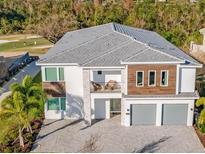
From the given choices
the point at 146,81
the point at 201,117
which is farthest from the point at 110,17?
the point at 201,117

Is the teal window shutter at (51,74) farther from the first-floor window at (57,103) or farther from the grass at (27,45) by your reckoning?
the grass at (27,45)

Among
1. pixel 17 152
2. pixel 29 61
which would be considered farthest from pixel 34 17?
pixel 17 152

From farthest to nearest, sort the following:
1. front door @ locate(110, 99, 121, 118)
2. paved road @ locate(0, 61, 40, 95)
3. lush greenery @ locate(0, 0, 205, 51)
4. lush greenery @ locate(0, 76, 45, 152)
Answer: lush greenery @ locate(0, 0, 205, 51) < paved road @ locate(0, 61, 40, 95) < front door @ locate(110, 99, 121, 118) < lush greenery @ locate(0, 76, 45, 152)

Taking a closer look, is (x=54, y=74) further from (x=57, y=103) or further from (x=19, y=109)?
(x=19, y=109)

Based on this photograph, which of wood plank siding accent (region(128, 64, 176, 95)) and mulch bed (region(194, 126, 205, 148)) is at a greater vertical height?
wood plank siding accent (region(128, 64, 176, 95))

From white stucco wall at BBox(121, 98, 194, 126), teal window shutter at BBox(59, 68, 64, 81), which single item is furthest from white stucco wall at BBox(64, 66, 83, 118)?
white stucco wall at BBox(121, 98, 194, 126)

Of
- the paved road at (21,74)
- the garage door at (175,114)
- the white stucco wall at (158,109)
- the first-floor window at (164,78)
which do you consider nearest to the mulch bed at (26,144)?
the white stucco wall at (158,109)

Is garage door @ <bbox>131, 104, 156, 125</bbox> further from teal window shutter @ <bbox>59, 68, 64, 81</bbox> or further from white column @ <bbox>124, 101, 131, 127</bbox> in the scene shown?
teal window shutter @ <bbox>59, 68, 64, 81</bbox>

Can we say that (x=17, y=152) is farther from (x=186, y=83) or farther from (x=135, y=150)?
(x=186, y=83)
